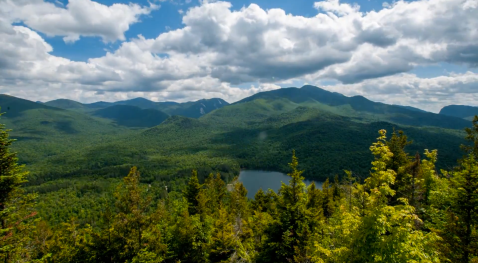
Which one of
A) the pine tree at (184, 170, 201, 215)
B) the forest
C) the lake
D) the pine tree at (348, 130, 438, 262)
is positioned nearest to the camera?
the pine tree at (348, 130, 438, 262)

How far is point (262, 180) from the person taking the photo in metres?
160

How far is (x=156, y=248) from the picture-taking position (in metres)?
20.5

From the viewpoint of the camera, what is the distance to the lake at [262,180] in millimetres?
141350

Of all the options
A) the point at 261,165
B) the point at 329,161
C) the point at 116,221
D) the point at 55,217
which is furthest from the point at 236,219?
the point at 261,165

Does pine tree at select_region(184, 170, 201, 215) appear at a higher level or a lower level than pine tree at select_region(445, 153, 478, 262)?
lower

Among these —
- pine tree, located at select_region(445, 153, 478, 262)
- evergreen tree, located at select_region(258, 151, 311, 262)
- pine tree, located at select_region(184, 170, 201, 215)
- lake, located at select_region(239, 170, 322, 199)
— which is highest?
pine tree, located at select_region(445, 153, 478, 262)

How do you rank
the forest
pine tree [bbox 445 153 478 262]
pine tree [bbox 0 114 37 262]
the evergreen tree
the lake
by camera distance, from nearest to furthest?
the forest → pine tree [bbox 445 153 478 262] → pine tree [bbox 0 114 37 262] → the evergreen tree → the lake

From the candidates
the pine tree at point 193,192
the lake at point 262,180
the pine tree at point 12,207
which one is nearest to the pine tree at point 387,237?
the pine tree at point 12,207

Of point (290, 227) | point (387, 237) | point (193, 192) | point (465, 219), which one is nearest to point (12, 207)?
point (290, 227)

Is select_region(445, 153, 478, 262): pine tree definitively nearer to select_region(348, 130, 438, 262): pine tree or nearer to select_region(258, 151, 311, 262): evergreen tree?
select_region(348, 130, 438, 262): pine tree

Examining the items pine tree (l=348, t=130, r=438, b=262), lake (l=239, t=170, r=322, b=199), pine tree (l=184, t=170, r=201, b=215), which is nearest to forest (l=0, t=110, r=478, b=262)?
pine tree (l=348, t=130, r=438, b=262)

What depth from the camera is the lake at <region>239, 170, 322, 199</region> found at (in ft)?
464

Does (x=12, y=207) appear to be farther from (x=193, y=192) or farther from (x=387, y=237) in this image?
(x=193, y=192)

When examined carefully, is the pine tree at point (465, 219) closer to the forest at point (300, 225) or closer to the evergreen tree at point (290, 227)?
the forest at point (300, 225)
